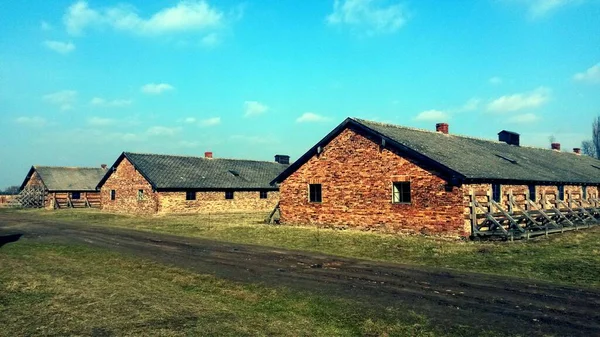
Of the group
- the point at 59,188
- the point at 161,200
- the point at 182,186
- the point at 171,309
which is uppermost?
the point at 59,188

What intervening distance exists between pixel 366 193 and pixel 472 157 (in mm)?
6620

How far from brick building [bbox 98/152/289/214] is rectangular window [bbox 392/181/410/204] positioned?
19.5 m

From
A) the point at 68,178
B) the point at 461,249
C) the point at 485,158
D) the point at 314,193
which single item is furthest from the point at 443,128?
the point at 68,178

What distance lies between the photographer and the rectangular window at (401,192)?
2020 centimetres

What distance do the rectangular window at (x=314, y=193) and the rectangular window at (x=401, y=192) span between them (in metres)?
4.97

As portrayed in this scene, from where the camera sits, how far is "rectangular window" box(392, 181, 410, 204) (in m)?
20.2

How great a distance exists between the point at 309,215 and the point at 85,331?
18.7 metres

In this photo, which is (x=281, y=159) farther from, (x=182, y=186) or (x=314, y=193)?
(x=314, y=193)

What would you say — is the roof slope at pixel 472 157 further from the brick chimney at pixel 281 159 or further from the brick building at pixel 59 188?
the brick building at pixel 59 188

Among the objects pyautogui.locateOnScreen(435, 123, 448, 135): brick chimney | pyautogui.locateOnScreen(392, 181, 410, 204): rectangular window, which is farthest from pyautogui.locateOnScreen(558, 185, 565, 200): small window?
pyautogui.locateOnScreen(392, 181, 410, 204): rectangular window

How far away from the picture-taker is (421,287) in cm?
941

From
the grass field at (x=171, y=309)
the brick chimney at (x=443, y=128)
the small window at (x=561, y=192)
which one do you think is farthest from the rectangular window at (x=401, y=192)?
the small window at (x=561, y=192)

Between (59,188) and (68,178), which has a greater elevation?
(68,178)

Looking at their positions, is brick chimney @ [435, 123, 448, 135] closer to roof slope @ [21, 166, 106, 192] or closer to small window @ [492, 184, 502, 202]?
small window @ [492, 184, 502, 202]
